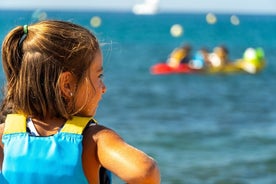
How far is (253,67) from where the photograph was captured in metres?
18.9

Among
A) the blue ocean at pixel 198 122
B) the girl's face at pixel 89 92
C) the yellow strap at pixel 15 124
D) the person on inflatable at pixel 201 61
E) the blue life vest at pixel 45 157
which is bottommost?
the blue ocean at pixel 198 122

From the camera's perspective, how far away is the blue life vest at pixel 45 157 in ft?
5.33

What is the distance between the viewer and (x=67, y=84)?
169 centimetres

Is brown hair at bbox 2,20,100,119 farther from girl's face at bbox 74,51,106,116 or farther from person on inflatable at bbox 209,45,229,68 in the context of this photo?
person on inflatable at bbox 209,45,229,68

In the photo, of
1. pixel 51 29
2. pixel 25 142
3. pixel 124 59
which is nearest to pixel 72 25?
pixel 51 29

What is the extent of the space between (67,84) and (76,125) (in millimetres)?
92

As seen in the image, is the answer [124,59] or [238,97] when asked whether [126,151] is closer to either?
[238,97]

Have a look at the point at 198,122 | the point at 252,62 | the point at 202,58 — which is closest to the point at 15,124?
the point at 198,122

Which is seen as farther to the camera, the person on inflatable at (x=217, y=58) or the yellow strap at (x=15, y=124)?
the person on inflatable at (x=217, y=58)

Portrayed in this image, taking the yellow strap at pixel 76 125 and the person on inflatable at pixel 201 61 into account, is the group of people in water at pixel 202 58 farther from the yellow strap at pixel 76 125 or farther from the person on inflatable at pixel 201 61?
the yellow strap at pixel 76 125

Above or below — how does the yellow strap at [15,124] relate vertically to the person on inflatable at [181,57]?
above

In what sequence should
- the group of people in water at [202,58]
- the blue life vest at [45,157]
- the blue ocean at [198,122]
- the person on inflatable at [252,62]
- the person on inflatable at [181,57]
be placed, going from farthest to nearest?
the person on inflatable at [252,62], the person on inflatable at [181,57], the group of people in water at [202,58], the blue ocean at [198,122], the blue life vest at [45,157]

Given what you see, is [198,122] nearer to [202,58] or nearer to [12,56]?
[202,58]

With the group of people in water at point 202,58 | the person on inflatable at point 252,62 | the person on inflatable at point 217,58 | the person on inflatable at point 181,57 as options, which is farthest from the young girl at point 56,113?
the person on inflatable at point 252,62
